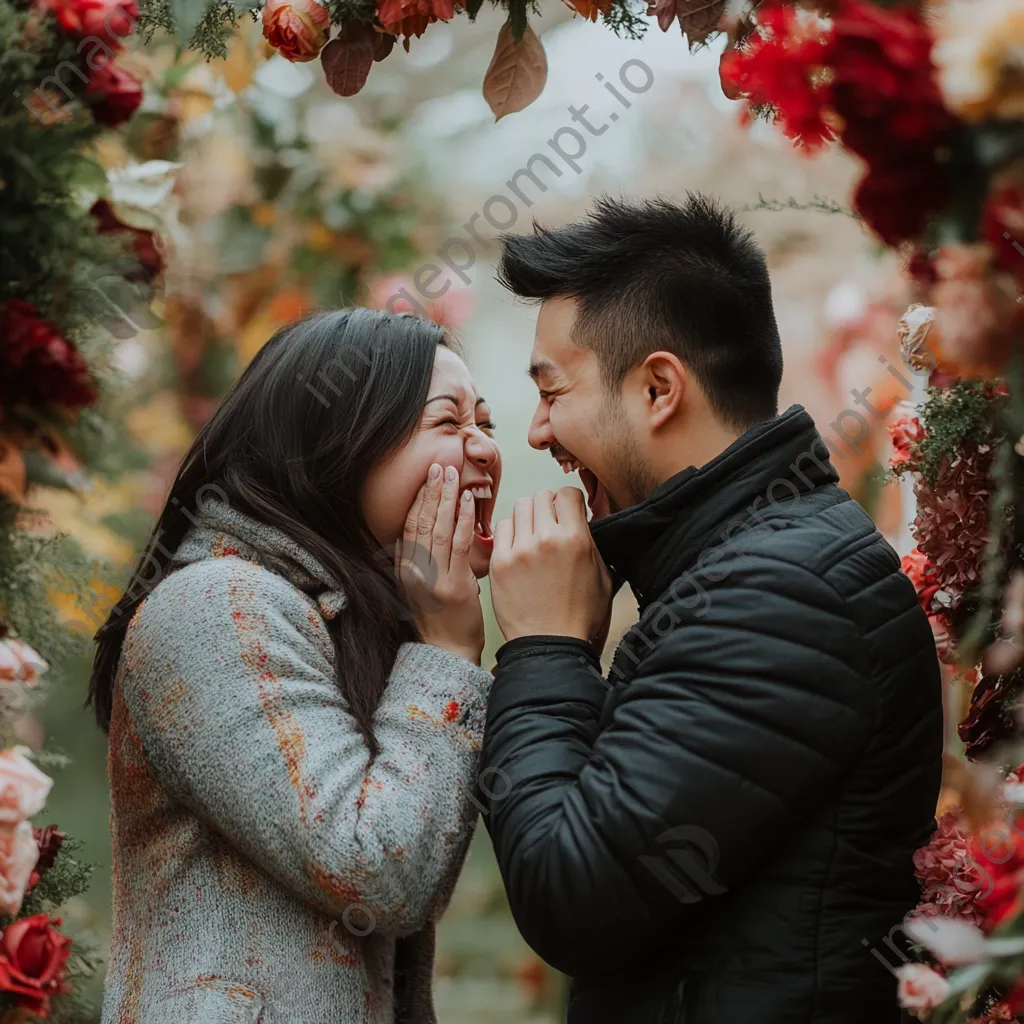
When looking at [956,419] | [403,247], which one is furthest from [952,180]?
[403,247]

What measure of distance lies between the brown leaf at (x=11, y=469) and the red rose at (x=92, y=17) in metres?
0.47

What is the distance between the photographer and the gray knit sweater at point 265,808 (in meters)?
1.67

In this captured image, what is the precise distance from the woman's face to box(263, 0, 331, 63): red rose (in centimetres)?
52

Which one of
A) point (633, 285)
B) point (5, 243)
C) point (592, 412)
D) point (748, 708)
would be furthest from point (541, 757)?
point (5, 243)

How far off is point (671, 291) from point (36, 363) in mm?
922

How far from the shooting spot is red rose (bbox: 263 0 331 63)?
1.91 meters

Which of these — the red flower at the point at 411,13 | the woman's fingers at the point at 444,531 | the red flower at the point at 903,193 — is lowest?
the woman's fingers at the point at 444,531

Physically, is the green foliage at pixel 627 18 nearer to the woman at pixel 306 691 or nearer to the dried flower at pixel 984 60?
the woman at pixel 306 691

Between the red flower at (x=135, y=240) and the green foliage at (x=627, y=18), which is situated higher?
the red flower at (x=135, y=240)

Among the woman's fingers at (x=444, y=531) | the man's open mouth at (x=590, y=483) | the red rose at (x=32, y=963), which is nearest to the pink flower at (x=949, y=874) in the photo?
the man's open mouth at (x=590, y=483)

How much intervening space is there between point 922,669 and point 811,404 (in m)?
3.39

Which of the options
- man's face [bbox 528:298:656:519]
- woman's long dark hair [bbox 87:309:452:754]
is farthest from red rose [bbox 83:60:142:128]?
man's face [bbox 528:298:656:519]

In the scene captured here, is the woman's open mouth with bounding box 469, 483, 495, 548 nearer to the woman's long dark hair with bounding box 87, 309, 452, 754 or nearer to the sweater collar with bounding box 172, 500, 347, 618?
the woman's long dark hair with bounding box 87, 309, 452, 754

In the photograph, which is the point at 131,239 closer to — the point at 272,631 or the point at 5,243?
the point at 5,243
